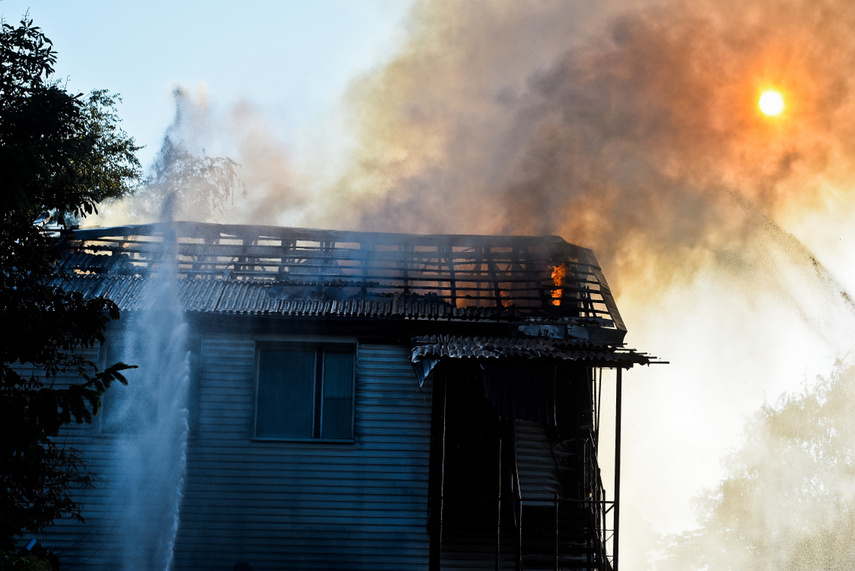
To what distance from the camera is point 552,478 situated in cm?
1491

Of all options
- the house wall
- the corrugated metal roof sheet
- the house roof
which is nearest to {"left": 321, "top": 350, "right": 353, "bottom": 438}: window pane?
the house wall

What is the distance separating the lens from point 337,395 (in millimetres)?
14938

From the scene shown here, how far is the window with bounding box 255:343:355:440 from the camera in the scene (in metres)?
14.7

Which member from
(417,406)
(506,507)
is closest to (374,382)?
(417,406)

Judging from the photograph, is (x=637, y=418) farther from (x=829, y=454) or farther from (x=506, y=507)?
(x=506, y=507)

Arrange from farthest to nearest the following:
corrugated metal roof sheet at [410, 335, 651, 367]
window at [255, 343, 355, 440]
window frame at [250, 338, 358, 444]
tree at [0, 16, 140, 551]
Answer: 1. window at [255, 343, 355, 440]
2. window frame at [250, 338, 358, 444]
3. corrugated metal roof sheet at [410, 335, 651, 367]
4. tree at [0, 16, 140, 551]

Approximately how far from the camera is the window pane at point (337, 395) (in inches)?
581

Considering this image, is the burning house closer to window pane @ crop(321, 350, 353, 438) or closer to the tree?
window pane @ crop(321, 350, 353, 438)

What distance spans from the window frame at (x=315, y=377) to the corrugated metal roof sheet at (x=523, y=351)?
6.97 feet

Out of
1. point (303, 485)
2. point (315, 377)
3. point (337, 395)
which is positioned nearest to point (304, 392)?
point (315, 377)

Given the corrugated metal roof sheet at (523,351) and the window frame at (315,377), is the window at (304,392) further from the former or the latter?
the corrugated metal roof sheet at (523,351)

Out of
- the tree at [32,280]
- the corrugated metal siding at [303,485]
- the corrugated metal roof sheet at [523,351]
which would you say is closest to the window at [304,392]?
the corrugated metal siding at [303,485]

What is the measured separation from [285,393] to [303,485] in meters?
1.68

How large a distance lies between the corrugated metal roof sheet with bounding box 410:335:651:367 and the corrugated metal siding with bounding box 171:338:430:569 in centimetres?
215
